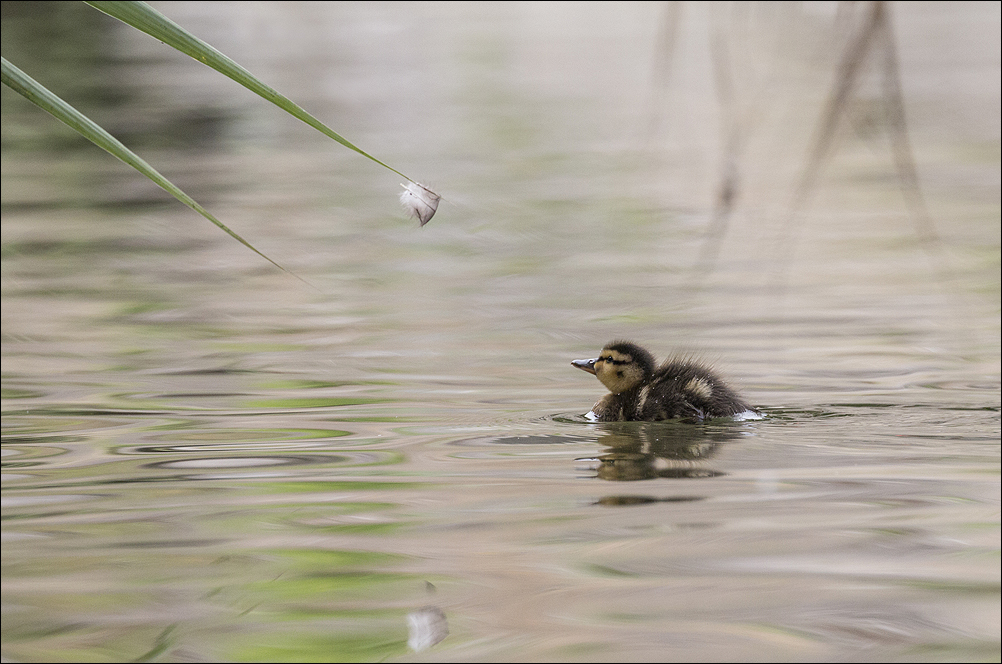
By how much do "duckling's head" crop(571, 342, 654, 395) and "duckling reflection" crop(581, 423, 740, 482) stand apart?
0.24m

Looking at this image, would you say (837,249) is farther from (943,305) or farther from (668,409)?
(668,409)

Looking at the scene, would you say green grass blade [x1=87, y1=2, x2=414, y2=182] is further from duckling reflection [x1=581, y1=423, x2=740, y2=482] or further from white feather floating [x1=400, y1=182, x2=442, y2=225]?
duckling reflection [x1=581, y1=423, x2=740, y2=482]

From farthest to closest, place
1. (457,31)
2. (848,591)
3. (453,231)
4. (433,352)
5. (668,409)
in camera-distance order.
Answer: (457,31) < (453,231) < (433,352) < (668,409) < (848,591)

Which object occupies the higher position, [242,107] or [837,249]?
[242,107]

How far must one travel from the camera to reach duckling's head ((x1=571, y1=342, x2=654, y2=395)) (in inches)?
164

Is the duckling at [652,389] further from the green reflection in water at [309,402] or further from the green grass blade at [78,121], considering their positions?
the green grass blade at [78,121]

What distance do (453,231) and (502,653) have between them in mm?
5452

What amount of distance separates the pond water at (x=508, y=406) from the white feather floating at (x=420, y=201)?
289 millimetres

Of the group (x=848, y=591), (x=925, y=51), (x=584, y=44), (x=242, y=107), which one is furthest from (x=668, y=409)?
(x=584, y=44)

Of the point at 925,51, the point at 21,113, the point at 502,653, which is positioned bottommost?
the point at 502,653

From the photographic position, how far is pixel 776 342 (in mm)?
4734

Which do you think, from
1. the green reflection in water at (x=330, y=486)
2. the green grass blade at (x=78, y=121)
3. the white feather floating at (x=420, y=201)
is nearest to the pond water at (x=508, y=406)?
the green reflection in water at (x=330, y=486)

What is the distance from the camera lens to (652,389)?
13.5 feet

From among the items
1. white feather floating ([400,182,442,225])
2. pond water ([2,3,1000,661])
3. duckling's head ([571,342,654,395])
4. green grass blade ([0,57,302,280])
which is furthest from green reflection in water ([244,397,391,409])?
green grass blade ([0,57,302,280])
